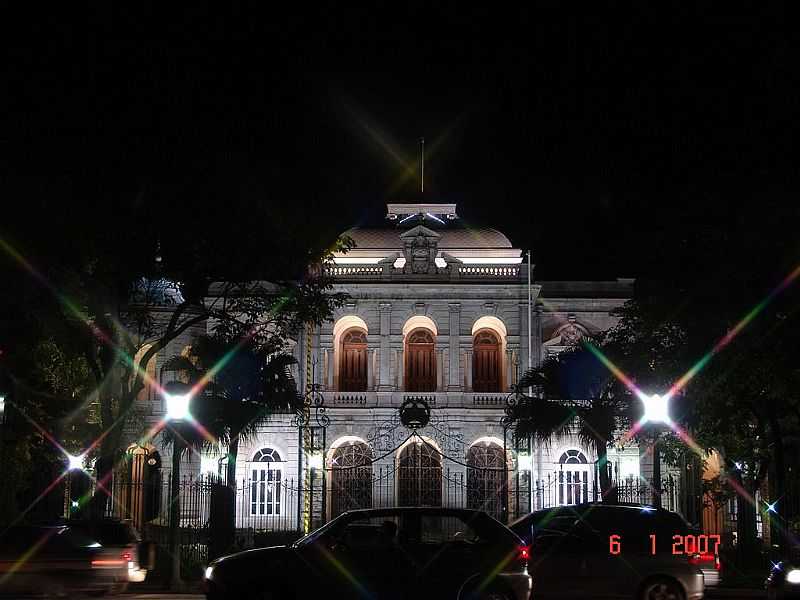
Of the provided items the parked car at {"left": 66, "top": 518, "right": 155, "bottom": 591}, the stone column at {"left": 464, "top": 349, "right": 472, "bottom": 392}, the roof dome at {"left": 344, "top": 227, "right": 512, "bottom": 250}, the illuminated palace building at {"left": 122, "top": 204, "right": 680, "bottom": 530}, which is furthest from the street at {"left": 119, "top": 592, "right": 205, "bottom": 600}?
the roof dome at {"left": 344, "top": 227, "right": 512, "bottom": 250}

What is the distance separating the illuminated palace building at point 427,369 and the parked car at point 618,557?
25.6 meters

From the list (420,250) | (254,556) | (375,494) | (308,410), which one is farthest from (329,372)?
(254,556)

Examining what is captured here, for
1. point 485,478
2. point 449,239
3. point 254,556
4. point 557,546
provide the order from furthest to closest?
point 449,239 < point 485,478 < point 557,546 < point 254,556

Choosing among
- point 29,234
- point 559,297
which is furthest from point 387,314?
point 29,234

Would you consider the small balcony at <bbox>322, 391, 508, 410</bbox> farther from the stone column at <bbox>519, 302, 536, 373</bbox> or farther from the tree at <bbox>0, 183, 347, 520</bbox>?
the tree at <bbox>0, 183, 347, 520</bbox>

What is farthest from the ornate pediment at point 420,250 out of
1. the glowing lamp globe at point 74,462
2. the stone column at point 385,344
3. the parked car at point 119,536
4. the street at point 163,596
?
the parked car at point 119,536

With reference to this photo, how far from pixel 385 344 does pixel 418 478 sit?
5877 mm

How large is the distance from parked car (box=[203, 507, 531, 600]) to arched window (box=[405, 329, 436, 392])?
1265 inches

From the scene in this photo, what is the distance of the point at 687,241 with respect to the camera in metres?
25.2

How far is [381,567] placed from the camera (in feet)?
49.7

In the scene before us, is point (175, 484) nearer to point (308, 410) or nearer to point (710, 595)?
point (710, 595)

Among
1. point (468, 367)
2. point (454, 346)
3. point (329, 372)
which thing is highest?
point (454, 346)

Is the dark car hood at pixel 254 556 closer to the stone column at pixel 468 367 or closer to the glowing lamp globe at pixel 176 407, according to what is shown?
the glowing lamp globe at pixel 176 407

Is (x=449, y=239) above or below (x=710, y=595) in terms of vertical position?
above
